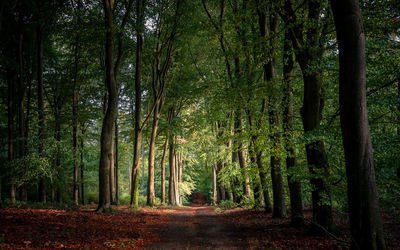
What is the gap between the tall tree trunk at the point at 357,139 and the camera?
402cm

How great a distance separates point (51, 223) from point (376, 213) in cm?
834

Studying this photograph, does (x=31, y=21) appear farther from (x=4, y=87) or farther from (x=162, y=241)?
(x=162, y=241)

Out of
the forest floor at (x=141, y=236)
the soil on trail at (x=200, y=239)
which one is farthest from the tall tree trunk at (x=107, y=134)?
the soil on trail at (x=200, y=239)

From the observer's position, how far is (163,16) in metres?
16.4

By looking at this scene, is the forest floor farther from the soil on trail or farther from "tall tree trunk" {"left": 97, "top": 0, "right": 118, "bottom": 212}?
"tall tree trunk" {"left": 97, "top": 0, "right": 118, "bottom": 212}

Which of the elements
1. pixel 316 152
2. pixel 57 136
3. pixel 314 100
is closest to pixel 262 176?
pixel 316 152

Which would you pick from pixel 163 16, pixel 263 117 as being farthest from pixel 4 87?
pixel 263 117

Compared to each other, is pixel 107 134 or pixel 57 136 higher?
pixel 57 136

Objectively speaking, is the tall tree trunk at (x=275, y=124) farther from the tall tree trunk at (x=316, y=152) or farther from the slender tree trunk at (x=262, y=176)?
the tall tree trunk at (x=316, y=152)

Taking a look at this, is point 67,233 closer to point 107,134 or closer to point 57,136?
point 107,134

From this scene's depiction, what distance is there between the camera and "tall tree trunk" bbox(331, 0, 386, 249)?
13.2 feet

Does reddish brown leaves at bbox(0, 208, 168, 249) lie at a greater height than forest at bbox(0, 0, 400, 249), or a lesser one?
lesser

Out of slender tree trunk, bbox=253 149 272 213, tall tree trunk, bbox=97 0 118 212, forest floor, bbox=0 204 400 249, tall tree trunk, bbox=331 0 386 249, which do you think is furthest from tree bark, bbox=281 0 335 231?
tall tree trunk, bbox=97 0 118 212

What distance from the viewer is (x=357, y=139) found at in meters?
4.05
